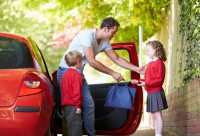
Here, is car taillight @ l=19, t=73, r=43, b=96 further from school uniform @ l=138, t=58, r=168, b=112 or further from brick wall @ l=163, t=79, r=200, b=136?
brick wall @ l=163, t=79, r=200, b=136

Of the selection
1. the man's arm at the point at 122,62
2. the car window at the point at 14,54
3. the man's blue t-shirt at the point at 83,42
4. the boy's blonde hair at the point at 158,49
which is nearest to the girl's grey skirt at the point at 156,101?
the man's arm at the point at 122,62

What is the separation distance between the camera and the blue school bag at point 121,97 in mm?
7754

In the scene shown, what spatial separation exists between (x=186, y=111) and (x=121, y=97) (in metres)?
1.29

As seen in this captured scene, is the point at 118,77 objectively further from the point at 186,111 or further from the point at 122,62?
the point at 186,111

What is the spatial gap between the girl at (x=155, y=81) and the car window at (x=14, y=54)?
1776 millimetres

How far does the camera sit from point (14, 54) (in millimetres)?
6547

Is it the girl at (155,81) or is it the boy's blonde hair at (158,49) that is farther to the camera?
the boy's blonde hair at (158,49)

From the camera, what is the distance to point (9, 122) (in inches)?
229

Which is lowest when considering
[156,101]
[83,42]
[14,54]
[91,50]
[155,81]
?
[156,101]

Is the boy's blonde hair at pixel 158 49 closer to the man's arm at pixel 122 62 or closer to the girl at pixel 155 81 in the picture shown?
the girl at pixel 155 81

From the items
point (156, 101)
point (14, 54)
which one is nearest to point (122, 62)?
point (156, 101)

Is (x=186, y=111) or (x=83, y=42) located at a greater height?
(x=83, y=42)

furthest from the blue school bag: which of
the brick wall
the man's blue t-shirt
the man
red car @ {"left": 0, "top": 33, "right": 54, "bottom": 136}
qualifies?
red car @ {"left": 0, "top": 33, "right": 54, "bottom": 136}

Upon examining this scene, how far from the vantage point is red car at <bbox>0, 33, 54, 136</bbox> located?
5840 mm
